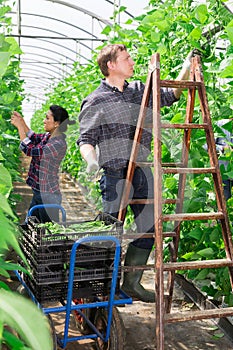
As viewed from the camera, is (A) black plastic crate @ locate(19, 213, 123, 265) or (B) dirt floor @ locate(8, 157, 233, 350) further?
(B) dirt floor @ locate(8, 157, 233, 350)

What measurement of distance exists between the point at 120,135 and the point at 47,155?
1.18 metres

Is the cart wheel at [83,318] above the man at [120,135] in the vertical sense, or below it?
below

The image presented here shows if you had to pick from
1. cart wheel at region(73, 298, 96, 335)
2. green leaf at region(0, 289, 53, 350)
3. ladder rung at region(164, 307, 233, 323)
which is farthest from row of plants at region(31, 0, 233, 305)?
green leaf at region(0, 289, 53, 350)

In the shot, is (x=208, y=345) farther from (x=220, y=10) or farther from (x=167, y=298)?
(x=220, y=10)

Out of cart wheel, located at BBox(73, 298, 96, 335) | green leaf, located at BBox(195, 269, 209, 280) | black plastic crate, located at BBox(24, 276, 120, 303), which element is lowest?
cart wheel, located at BBox(73, 298, 96, 335)

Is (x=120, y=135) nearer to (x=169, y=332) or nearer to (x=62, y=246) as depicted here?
(x=62, y=246)

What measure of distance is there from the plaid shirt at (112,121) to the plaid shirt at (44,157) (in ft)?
3.52

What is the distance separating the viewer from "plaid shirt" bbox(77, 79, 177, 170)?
280 cm

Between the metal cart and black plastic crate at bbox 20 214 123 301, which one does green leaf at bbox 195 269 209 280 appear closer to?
the metal cart

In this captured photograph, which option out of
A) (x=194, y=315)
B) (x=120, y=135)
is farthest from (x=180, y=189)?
(x=194, y=315)

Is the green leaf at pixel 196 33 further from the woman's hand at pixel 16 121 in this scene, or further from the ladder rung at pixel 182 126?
the woman's hand at pixel 16 121

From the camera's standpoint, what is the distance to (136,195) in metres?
2.90

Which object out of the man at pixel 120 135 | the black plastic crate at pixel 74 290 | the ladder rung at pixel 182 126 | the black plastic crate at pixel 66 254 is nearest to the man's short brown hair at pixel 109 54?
the man at pixel 120 135

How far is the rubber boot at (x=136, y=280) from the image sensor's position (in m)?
2.87
